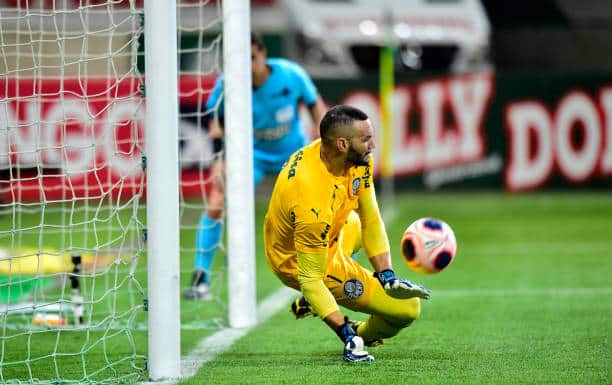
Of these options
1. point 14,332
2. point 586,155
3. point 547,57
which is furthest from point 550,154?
point 14,332

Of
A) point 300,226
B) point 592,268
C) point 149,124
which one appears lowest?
point 592,268

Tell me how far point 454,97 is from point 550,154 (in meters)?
1.81

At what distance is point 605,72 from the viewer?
1775 centimetres

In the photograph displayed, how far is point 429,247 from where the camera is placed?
5.49 metres

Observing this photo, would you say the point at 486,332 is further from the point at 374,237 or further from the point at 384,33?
the point at 384,33

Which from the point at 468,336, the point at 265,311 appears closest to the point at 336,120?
the point at 468,336

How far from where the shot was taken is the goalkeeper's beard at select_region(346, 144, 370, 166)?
542 centimetres

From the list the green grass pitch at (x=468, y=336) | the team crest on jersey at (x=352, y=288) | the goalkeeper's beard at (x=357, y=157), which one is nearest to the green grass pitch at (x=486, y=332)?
the green grass pitch at (x=468, y=336)

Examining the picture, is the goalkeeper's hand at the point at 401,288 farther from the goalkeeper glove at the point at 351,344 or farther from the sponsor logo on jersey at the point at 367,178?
the sponsor logo on jersey at the point at 367,178

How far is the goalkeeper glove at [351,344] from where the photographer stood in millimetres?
5523

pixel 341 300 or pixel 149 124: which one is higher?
pixel 149 124

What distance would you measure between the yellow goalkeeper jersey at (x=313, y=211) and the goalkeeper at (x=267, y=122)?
2.21 m

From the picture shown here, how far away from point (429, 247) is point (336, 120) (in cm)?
80

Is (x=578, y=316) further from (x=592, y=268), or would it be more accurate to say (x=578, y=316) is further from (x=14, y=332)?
(x=14, y=332)
